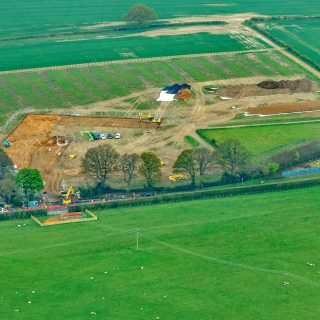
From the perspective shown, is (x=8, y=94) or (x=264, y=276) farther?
(x=8, y=94)

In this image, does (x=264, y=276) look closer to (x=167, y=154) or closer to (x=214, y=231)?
(x=214, y=231)

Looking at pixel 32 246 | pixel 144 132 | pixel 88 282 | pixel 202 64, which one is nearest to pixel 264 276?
pixel 88 282

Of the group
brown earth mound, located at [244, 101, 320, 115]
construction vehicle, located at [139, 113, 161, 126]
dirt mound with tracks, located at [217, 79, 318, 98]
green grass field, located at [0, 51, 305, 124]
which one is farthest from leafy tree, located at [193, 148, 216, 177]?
dirt mound with tracks, located at [217, 79, 318, 98]

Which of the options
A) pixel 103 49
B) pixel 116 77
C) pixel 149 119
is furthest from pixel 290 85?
pixel 103 49

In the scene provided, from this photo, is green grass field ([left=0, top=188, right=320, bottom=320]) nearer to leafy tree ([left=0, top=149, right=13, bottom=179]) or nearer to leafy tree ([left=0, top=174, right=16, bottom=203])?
leafy tree ([left=0, top=174, right=16, bottom=203])

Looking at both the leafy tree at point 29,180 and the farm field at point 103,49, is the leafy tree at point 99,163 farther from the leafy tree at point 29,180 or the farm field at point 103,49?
the farm field at point 103,49
